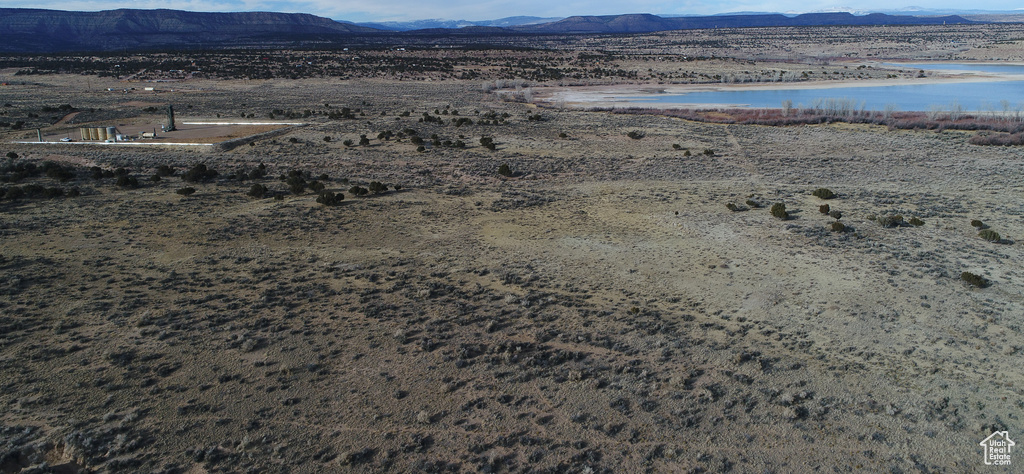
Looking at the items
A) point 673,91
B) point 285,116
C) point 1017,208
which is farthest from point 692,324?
point 673,91

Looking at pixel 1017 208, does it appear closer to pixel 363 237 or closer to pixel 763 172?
pixel 763 172

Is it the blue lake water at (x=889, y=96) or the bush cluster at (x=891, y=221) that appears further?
the blue lake water at (x=889, y=96)

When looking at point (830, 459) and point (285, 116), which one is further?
point (285, 116)

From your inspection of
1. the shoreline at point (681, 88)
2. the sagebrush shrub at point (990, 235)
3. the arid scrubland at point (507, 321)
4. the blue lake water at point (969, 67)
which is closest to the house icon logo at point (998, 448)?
the arid scrubland at point (507, 321)

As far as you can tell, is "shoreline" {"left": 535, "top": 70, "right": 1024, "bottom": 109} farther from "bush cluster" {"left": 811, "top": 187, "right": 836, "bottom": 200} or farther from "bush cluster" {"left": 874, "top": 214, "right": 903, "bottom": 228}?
"bush cluster" {"left": 874, "top": 214, "right": 903, "bottom": 228}

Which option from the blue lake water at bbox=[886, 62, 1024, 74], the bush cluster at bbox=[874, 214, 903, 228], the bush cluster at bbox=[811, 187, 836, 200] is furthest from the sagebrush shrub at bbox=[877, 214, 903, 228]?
the blue lake water at bbox=[886, 62, 1024, 74]

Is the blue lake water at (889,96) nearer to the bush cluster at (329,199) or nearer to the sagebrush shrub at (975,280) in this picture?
the sagebrush shrub at (975,280)
